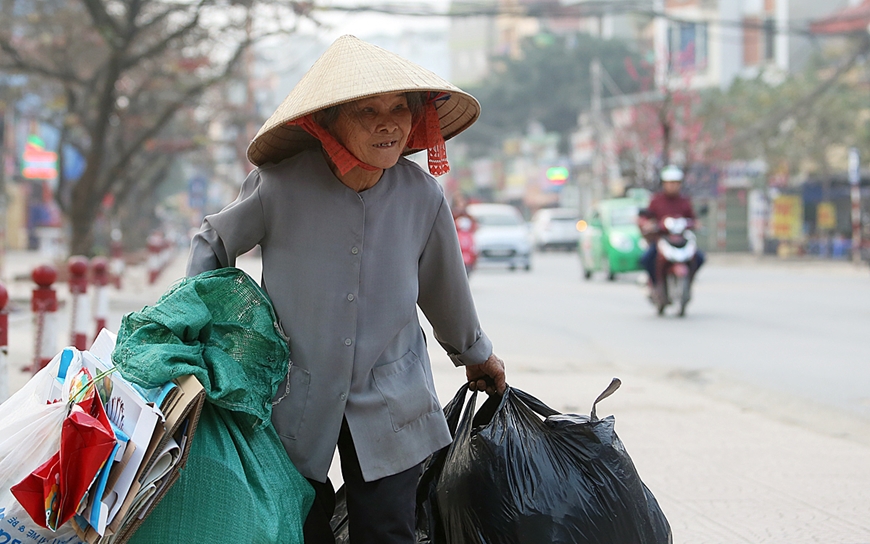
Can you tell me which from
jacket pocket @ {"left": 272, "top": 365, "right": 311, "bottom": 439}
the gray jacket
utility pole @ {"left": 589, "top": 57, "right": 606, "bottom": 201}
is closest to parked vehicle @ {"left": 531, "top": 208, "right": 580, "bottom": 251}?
utility pole @ {"left": 589, "top": 57, "right": 606, "bottom": 201}

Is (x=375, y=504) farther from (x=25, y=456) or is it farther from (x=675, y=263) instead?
(x=675, y=263)

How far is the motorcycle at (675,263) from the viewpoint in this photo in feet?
39.4

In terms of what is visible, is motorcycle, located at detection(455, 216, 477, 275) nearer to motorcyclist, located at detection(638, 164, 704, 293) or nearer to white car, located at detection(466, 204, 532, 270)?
motorcyclist, located at detection(638, 164, 704, 293)

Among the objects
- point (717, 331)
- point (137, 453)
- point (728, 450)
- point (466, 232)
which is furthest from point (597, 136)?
point (137, 453)

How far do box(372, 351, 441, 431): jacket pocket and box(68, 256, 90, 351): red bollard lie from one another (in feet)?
16.6

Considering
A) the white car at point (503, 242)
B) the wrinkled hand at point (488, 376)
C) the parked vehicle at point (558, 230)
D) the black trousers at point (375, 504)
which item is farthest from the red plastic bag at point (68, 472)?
the parked vehicle at point (558, 230)

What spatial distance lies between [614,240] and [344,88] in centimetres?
1717

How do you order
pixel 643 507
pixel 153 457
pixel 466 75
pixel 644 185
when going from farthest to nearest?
1. pixel 466 75
2. pixel 644 185
3. pixel 643 507
4. pixel 153 457

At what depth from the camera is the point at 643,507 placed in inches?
110

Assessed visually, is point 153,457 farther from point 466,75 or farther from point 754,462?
point 466,75

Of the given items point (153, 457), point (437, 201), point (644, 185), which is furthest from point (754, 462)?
point (644, 185)

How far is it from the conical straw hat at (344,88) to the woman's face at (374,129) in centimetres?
6

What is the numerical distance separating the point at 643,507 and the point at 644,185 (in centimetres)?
2510

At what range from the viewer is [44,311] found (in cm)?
620
